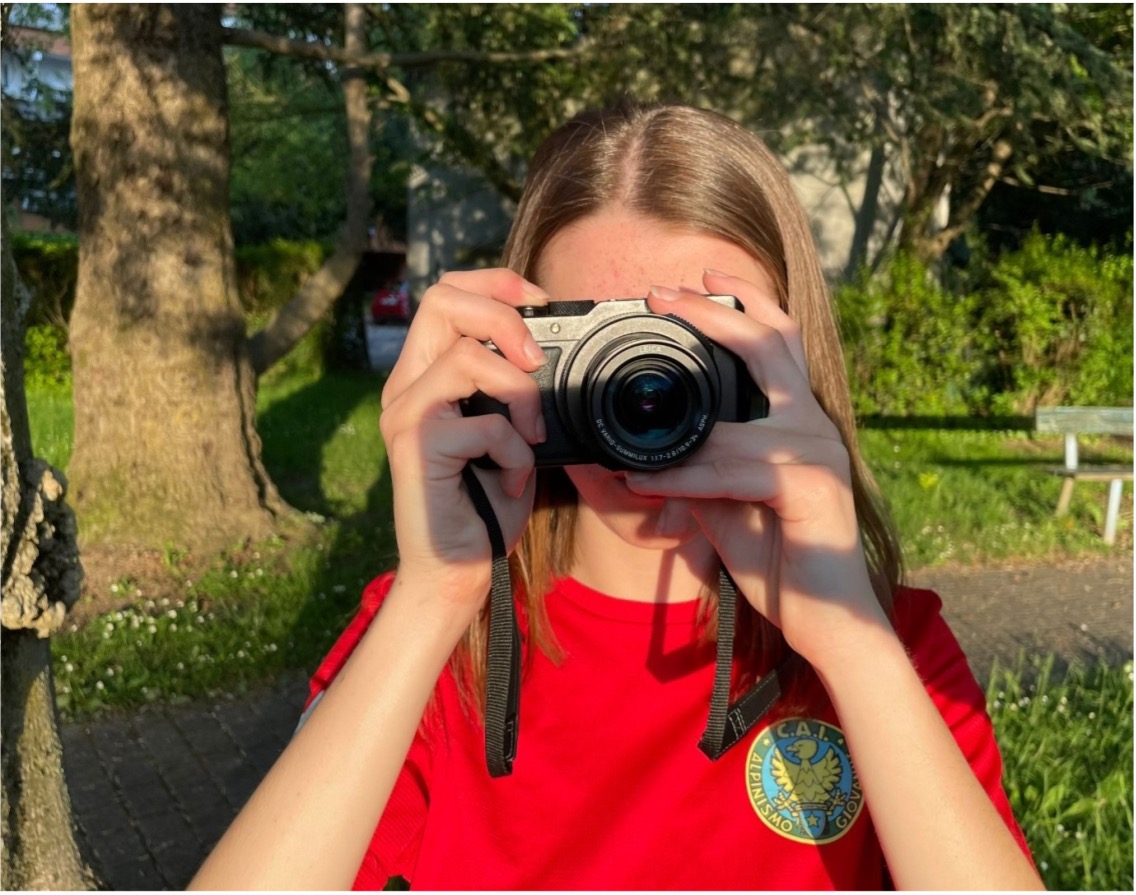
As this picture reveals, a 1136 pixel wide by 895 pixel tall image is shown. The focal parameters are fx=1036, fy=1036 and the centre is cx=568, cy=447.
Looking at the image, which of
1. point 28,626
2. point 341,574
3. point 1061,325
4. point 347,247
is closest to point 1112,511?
point 1061,325

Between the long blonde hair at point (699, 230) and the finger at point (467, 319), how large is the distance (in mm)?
286

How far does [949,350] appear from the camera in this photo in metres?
10.6

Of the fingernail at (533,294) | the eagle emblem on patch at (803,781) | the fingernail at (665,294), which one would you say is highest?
the fingernail at (665,294)

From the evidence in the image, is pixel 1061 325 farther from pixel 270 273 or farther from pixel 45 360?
pixel 45 360

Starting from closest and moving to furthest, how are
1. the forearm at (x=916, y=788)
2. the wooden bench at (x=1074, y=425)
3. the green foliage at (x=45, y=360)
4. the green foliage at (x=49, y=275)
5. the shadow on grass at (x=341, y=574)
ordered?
the forearm at (x=916, y=788) → the shadow on grass at (x=341, y=574) → the wooden bench at (x=1074, y=425) → the green foliage at (x=45, y=360) → the green foliage at (x=49, y=275)

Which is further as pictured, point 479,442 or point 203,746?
point 203,746

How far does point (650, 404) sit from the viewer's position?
5.19ft

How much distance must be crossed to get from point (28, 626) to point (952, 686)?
1.88 meters

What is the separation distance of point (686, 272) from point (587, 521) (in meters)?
0.48

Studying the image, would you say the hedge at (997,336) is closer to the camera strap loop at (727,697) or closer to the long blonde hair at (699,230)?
the long blonde hair at (699,230)

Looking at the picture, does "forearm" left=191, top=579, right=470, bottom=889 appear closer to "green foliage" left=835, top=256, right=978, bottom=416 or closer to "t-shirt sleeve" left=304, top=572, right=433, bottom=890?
"t-shirt sleeve" left=304, top=572, right=433, bottom=890

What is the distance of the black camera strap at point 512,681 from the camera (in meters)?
1.60

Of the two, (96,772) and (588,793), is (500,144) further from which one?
(588,793)

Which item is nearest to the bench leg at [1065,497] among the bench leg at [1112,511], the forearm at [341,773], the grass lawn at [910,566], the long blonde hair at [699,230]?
the grass lawn at [910,566]
